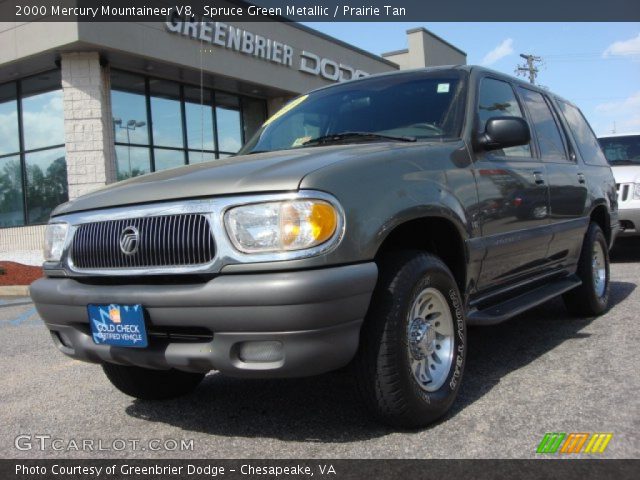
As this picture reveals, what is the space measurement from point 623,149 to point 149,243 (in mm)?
8907

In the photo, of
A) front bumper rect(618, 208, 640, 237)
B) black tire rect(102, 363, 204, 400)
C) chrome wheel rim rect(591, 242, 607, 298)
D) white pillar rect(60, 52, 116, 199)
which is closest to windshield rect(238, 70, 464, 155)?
black tire rect(102, 363, 204, 400)

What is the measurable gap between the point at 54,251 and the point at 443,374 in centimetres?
203

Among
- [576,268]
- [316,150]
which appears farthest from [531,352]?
[316,150]

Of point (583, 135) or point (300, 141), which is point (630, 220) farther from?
point (300, 141)

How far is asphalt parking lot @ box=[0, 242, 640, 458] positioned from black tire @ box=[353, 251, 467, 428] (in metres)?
0.14

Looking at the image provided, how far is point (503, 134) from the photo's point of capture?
3393 millimetres

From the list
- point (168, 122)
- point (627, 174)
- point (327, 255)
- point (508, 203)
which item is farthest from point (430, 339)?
point (168, 122)

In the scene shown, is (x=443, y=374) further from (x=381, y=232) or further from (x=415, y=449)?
(x=381, y=232)

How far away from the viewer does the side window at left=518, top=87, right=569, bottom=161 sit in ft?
14.8

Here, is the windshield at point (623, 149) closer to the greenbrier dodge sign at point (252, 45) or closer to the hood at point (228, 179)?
the greenbrier dodge sign at point (252, 45)

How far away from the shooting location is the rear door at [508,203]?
3.46 meters

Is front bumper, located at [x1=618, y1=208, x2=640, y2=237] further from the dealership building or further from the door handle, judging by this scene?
the dealership building
